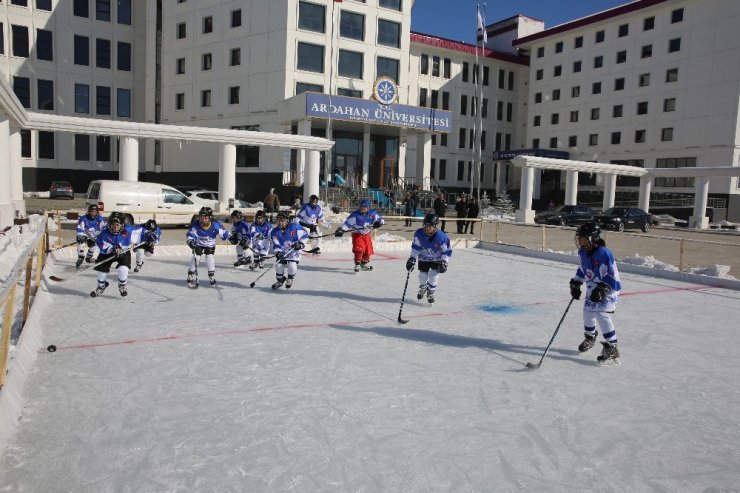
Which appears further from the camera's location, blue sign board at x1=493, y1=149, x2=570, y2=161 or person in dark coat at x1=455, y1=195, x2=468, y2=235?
blue sign board at x1=493, y1=149, x2=570, y2=161

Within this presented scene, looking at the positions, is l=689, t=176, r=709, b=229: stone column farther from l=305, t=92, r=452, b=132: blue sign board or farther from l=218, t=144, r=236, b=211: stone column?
l=218, t=144, r=236, b=211: stone column

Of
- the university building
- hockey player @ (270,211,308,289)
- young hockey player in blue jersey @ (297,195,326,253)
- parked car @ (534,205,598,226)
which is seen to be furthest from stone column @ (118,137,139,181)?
parked car @ (534,205,598,226)

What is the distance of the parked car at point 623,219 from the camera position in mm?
27078

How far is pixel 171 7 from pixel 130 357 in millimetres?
37608

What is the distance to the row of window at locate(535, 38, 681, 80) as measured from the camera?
4009 cm

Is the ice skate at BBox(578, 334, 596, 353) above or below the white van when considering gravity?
below

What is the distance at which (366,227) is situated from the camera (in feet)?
40.3

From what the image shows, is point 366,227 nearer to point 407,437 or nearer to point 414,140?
point 407,437

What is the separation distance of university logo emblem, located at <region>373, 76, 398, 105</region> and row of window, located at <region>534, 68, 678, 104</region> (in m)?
22.8

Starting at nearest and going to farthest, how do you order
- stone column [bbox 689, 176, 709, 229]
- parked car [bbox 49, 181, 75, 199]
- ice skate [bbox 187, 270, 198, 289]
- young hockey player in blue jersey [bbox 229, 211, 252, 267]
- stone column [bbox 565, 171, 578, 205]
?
ice skate [bbox 187, 270, 198, 289] < young hockey player in blue jersey [bbox 229, 211, 252, 267] < stone column [bbox 565, 171, 578, 205] < stone column [bbox 689, 176, 709, 229] < parked car [bbox 49, 181, 75, 199]

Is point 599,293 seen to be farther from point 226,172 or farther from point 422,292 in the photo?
point 226,172

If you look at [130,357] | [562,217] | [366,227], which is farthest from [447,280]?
[562,217]

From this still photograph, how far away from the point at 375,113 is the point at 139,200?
15.0 m

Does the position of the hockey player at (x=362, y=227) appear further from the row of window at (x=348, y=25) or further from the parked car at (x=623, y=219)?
the row of window at (x=348, y=25)
